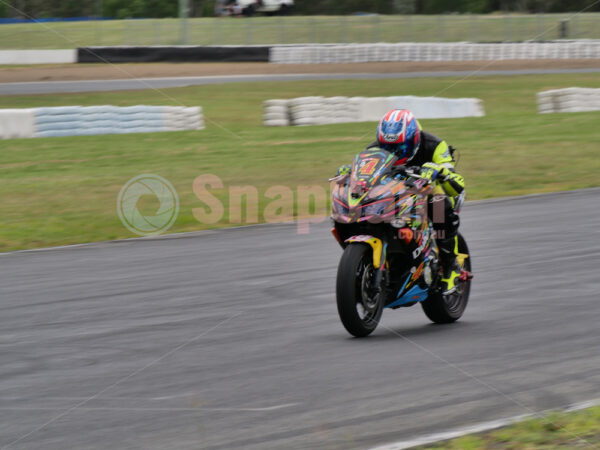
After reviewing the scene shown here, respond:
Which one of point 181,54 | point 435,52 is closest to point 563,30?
point 435,52

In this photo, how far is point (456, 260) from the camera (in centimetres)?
730

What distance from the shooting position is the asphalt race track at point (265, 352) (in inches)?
189

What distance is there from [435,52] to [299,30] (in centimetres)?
1007

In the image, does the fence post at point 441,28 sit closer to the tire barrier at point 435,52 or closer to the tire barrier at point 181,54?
the tire barrier at point 435,52

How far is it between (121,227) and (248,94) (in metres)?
19.1

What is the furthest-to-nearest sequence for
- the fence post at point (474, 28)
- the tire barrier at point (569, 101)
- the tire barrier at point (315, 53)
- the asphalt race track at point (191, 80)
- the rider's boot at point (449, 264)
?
the fence post at point (474, 28) → the tire barrier at point (315, 53) → the asphalt race track at point (191, 80) → the tire barrier at point (569, 101) → the rider's boot at point (449, 264)

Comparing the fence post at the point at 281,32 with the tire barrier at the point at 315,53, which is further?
the fence post at the point at 281,32

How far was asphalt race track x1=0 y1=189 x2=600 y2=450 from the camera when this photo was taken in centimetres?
479

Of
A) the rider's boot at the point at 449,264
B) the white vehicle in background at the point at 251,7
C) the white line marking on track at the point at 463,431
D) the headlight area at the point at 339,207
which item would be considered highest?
the white vehicle in background at the point at 251,7

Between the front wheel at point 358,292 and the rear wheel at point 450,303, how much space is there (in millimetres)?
750

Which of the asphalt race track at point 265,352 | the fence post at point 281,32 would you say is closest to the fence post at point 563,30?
the fence post at point 281,32

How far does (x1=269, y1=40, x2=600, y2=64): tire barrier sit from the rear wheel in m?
35.2

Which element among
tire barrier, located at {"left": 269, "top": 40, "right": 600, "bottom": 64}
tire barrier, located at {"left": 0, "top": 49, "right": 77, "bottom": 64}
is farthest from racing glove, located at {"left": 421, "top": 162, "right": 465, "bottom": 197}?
tire barrier, located at {"left": 0, "top": 49, "right": 77, "bottom": 64}

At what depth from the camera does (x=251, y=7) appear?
55062 mm
